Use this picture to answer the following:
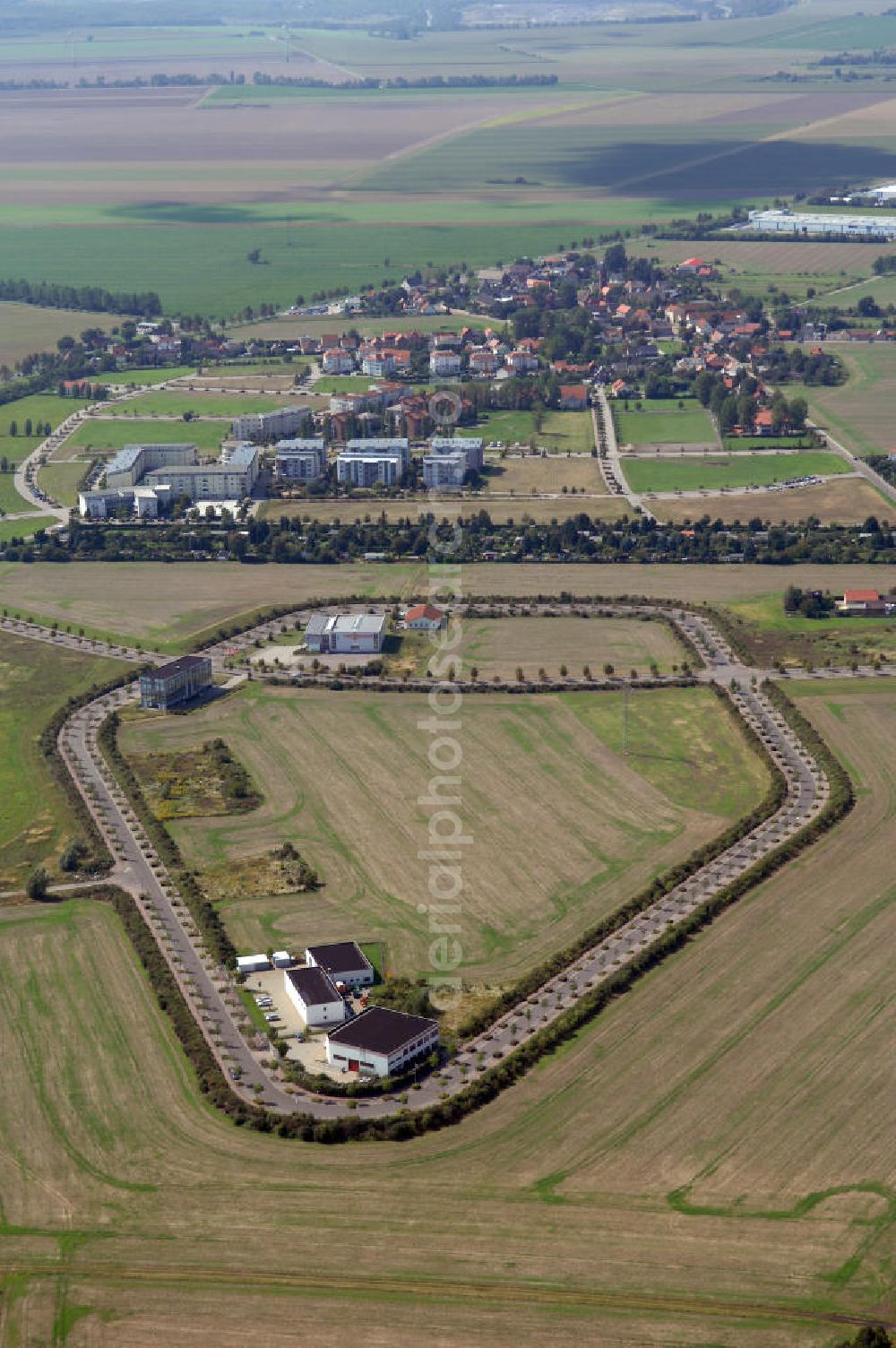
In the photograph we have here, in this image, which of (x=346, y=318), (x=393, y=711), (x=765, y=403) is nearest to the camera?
(x=393, y=711)

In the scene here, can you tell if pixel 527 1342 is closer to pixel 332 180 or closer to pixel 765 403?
pixel 765 403

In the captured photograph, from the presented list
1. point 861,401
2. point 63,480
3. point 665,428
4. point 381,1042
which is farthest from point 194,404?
point 381,1042

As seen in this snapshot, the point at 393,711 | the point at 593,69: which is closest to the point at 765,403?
the point at 393,711

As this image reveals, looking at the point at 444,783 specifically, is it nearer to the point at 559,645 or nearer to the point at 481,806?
the point at 481,806

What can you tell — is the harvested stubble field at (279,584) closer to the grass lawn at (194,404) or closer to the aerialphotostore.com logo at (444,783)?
the aerialphotostore.com logo at (444,783)

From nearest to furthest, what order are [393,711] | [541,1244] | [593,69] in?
[541,1244], [393,711], [593,69]

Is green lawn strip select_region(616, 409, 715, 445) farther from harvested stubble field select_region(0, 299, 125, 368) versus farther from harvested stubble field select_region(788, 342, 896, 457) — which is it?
harvested stubble field select_region(0, 299, 125, 368)
